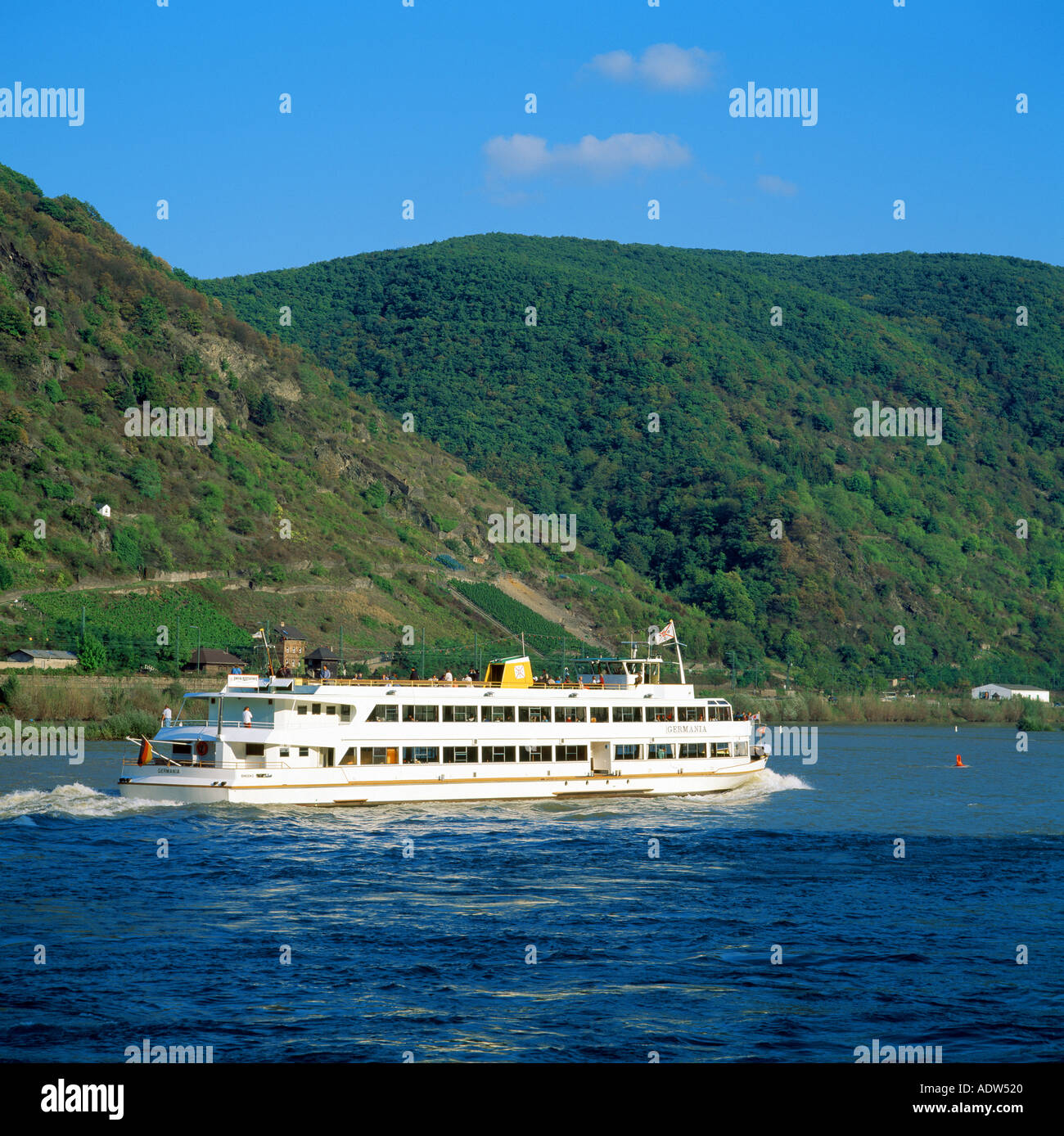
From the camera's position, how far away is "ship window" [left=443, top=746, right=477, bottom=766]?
51.0m

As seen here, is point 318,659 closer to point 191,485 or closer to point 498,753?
point 498,753

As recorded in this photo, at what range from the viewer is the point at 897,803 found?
57062mm

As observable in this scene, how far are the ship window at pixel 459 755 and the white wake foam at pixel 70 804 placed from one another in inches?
418

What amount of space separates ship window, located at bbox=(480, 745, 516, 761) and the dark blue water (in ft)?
6.48

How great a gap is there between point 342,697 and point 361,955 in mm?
22633

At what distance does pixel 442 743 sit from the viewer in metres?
50.8

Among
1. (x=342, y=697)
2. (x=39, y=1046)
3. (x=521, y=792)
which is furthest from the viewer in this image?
(x=521, y=792)

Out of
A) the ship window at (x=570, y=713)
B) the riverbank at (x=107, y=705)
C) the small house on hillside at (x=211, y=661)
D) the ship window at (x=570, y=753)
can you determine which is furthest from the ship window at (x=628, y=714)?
the small house on hillside at (x=211, y=661)

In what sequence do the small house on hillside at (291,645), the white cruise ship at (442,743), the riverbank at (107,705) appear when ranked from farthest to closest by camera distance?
the small house on hillside at (291,645) → the riverbank at (107,705) → the white cruise ship at (442,743)

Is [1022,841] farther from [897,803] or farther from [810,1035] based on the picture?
[810,1035]

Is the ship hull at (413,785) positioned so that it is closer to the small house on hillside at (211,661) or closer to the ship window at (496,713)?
the ship window at (496,713)

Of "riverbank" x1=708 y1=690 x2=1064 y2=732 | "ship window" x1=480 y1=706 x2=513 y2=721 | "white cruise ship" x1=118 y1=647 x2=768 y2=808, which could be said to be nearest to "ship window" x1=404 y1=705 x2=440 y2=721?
"white cruise ship" x1=118 y1=647 x2=768 y2=808

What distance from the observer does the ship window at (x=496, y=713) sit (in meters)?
52.0
